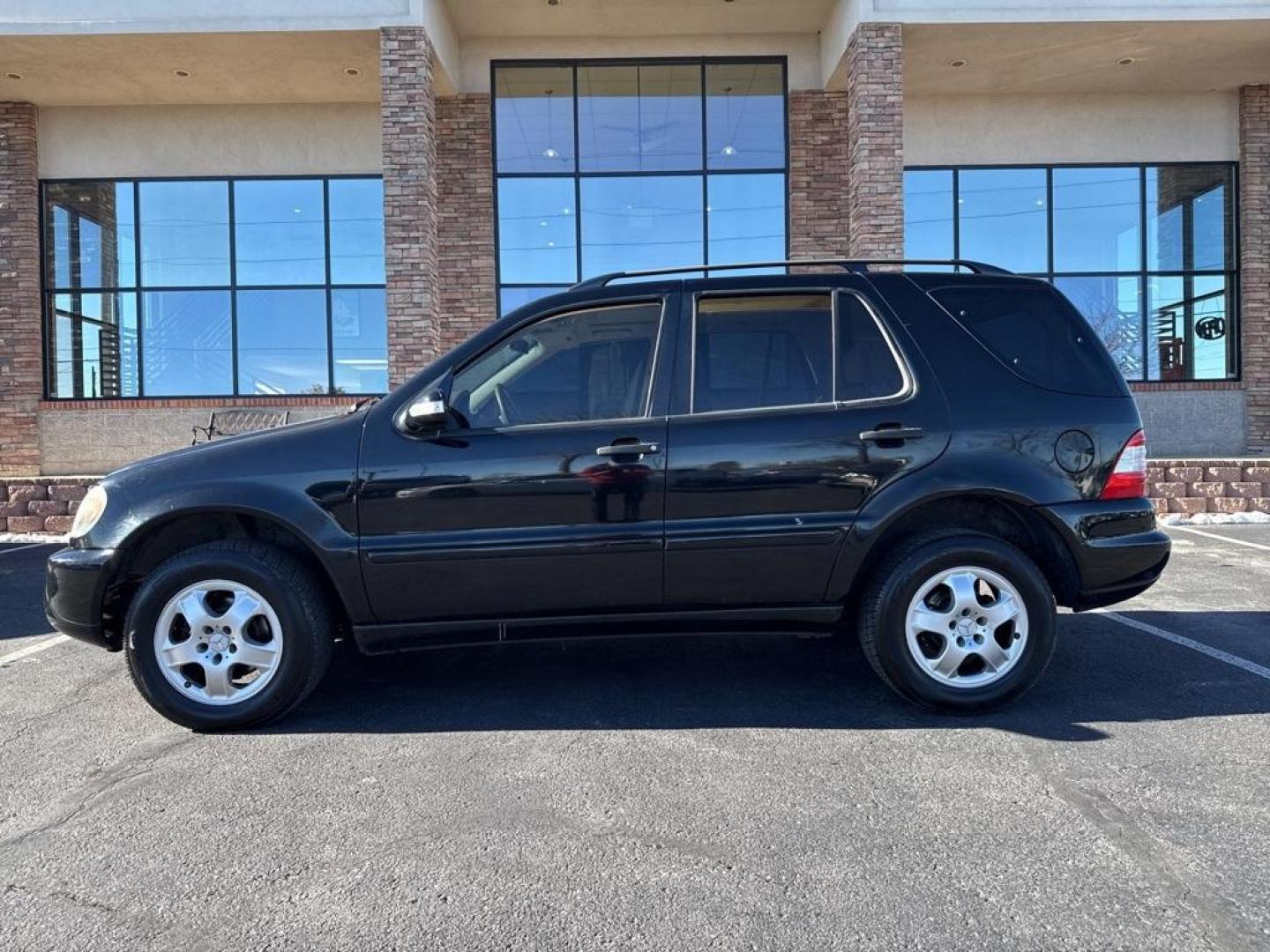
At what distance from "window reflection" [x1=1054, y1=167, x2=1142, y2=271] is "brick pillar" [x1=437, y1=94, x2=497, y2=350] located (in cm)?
891

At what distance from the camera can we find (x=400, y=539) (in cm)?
391

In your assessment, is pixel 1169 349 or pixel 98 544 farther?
pixel 1169 349

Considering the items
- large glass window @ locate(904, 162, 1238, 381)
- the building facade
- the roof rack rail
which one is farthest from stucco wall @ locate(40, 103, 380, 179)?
the roof rack rail

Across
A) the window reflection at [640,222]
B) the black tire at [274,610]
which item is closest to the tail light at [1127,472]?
the black tire at [274,610]

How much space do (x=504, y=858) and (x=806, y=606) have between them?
1783mm

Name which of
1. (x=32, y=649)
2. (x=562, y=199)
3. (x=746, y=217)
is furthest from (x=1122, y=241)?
(x=32, y=649)

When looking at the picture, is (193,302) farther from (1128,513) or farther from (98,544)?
(1128,513)

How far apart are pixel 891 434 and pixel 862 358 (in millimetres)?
390

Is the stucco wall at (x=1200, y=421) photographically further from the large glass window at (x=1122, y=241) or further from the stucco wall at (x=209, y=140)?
the stucco wall at (x=209, y=140)

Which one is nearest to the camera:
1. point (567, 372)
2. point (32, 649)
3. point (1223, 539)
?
point (567, 372)

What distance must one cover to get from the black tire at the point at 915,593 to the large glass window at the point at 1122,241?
38.2ft

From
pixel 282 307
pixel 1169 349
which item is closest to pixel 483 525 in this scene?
pixel 282 307

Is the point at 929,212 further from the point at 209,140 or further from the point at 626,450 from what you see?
the point at 626,450

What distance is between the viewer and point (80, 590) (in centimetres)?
395
